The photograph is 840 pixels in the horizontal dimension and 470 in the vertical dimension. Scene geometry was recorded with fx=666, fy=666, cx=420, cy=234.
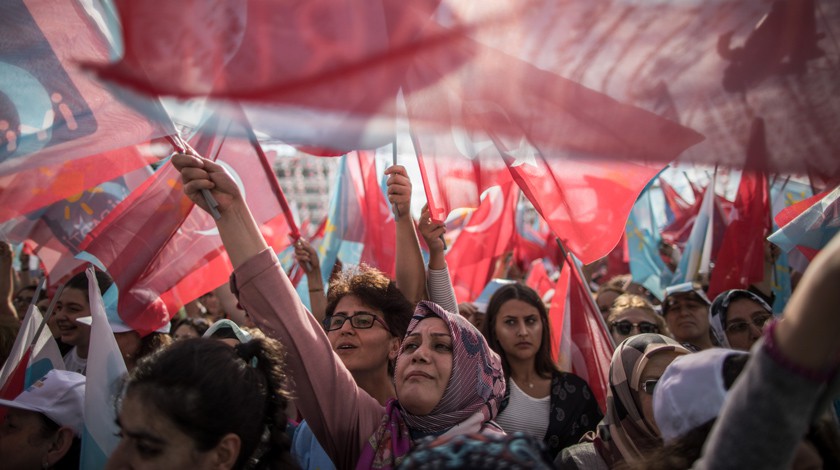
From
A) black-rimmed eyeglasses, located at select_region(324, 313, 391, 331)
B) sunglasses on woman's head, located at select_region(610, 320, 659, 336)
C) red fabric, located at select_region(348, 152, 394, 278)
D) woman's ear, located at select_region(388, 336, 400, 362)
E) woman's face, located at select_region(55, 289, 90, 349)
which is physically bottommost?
sunglasses on woman's head, located at select_region(610, 320, 659, 336)

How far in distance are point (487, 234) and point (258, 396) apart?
130 inches

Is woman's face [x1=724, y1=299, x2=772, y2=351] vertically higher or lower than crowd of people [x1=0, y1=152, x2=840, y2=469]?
lower

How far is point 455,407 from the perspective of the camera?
6.75 feet

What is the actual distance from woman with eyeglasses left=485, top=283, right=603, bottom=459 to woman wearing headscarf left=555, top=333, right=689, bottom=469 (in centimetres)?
22

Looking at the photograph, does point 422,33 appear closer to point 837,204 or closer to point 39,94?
point 39,94

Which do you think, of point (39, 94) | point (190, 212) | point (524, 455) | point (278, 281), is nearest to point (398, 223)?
point (278, 281)

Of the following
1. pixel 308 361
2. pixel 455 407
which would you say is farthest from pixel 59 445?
pixel 455 407

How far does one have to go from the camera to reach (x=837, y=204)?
2.62 m

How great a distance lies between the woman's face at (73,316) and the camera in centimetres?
347

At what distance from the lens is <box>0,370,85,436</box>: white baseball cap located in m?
2.23

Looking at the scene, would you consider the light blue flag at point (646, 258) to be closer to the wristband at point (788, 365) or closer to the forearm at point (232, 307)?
the forearm at point (232, 307)

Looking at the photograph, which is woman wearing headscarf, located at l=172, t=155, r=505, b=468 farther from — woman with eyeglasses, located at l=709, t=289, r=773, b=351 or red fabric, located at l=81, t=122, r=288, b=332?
woman with eyeglasses, located at l=709, t=289, r=773, b=351

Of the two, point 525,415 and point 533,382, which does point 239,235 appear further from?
point 533,382

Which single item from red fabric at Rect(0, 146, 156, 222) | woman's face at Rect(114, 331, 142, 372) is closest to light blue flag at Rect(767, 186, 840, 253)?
red fabric at Rect(0, 146, 156, 222)
